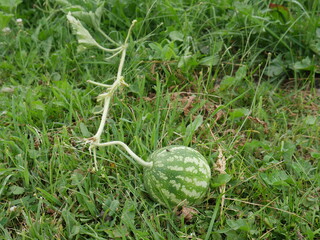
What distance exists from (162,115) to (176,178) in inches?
32.0

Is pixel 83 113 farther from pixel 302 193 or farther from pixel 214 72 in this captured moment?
pixel 302 193

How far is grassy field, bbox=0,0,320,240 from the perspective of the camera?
254 cm

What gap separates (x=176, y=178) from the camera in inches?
96.0

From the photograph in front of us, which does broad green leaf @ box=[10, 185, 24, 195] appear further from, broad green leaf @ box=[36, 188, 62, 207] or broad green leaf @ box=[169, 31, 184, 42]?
broad green leaf @ box=[169, 31, 184, 42]

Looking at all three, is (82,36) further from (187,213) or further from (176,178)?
(187,213)

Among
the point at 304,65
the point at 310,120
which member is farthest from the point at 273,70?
the point at 310,120

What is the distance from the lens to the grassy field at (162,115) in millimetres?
2535

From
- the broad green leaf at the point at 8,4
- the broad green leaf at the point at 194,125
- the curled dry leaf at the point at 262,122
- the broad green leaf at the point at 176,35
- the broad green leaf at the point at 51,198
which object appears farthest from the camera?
the broad green leaf at the point at 8,4

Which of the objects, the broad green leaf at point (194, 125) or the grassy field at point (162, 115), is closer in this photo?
the grassy field at point (162, 115)

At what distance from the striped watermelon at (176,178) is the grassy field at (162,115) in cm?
11

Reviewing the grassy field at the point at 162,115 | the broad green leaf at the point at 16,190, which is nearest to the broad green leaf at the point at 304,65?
the grassy field at the point at 162,115

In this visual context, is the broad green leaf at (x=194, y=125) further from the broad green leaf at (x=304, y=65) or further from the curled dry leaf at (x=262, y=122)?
the broad green leaf at (x=304, y=65)

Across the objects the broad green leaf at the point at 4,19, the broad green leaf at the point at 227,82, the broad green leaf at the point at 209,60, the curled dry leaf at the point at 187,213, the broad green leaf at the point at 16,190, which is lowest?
the curled dry leaf at the point at 187,213

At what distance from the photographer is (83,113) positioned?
10.5 ft
